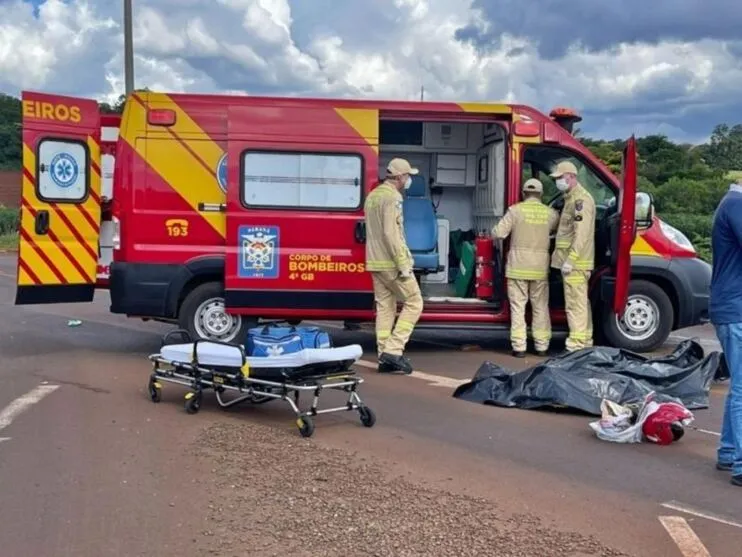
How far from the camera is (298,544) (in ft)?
14.6

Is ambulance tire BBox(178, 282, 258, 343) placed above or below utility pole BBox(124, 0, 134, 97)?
below

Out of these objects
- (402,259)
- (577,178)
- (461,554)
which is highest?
(577,178)

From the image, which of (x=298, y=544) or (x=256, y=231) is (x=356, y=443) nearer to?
(x=298, y=544)

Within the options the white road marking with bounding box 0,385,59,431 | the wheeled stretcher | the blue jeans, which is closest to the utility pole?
the white road marking with bounding box 0,385,59,431

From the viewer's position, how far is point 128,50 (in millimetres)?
18469

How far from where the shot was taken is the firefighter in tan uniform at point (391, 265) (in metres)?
8.93

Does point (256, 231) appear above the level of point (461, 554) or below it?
above

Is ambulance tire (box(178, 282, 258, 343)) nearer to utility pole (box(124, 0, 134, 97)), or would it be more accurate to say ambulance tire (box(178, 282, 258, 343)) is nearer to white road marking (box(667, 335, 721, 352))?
white road marking (box(667, 335, 721, 352))

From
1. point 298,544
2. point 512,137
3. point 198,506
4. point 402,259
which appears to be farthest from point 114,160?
point 298,544

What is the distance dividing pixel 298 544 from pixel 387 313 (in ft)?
16.3

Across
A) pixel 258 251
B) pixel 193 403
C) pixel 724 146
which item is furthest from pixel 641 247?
pixel 724 146

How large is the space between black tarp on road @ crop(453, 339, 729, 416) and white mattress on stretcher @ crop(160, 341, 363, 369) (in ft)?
4.80

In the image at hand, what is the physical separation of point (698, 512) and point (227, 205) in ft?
19.0

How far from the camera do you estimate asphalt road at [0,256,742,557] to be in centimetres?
454
